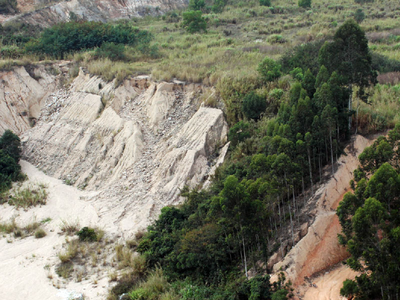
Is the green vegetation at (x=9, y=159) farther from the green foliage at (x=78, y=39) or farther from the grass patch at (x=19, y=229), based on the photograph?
the green foliage at (x=78, y=39)

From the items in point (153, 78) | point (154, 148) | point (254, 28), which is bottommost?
point (154, 148)

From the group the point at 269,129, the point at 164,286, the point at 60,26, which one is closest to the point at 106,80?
the point at 60,26

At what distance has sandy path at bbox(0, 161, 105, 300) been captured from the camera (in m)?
11.7

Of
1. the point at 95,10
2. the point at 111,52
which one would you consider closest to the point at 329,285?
the point at 111,52

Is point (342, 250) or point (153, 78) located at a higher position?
point (153, 78)

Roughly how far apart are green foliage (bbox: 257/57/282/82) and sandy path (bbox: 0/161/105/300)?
30.4ft

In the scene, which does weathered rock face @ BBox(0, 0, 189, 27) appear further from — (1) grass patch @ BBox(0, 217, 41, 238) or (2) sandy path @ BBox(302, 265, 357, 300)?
(2) sandy path @ BBox(302, 265, 357, 300)

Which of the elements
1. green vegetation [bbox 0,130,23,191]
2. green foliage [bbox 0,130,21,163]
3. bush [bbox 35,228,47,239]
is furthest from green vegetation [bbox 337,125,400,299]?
green foliage [bbox 0,130,21,163]

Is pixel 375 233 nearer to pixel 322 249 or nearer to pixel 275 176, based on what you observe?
pixel 275 176

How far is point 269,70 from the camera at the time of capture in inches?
666

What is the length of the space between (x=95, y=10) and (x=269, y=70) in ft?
102

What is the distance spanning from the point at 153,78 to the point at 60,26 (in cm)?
1210

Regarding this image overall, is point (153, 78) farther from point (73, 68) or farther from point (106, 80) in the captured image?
point (73, 68)

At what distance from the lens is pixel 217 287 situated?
9.65 m
